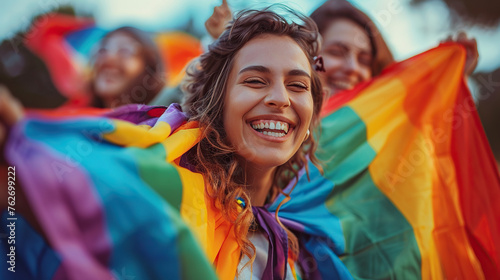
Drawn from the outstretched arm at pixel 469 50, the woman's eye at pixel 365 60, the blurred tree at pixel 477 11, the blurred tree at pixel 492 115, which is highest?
the blurred tree at pixel 477 11

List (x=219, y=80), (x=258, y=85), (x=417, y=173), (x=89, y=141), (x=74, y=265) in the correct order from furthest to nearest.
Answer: (x=417, y=173) < (x=219, y=80) < (x=258, y=85) < (x=89, y=141) < (x=74, y=265)

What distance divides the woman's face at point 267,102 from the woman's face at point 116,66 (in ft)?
6.48

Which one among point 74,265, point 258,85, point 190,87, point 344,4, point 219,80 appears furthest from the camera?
point 344,4

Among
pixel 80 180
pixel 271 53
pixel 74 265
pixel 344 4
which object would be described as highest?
pixel 344 4

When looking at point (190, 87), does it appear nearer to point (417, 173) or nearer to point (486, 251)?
point (417, 173)

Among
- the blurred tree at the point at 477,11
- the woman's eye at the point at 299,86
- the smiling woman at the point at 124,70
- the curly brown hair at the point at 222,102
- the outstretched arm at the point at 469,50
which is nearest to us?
the curly brown hair at the point at 222,102

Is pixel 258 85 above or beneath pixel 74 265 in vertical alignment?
above

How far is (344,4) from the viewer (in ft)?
9.74

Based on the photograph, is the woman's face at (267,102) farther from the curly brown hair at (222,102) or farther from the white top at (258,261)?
the white top at (258,261)

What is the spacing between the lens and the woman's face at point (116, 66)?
349 centimetres

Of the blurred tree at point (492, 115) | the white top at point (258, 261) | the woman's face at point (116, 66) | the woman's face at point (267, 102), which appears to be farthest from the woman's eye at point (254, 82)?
the blurred tree at point (492, 115)

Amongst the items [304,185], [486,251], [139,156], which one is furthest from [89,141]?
[486,251]

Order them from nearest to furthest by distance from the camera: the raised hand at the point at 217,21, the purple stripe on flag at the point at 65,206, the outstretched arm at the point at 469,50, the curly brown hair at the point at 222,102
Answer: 1. the purple stripe on flag at the point at 65,206
2. the curly brown hair at the point at 222,102
3. the raised hand at the point at 217,21
4. the outstretched arm at the point at 469,50

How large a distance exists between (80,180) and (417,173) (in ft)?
5.22
